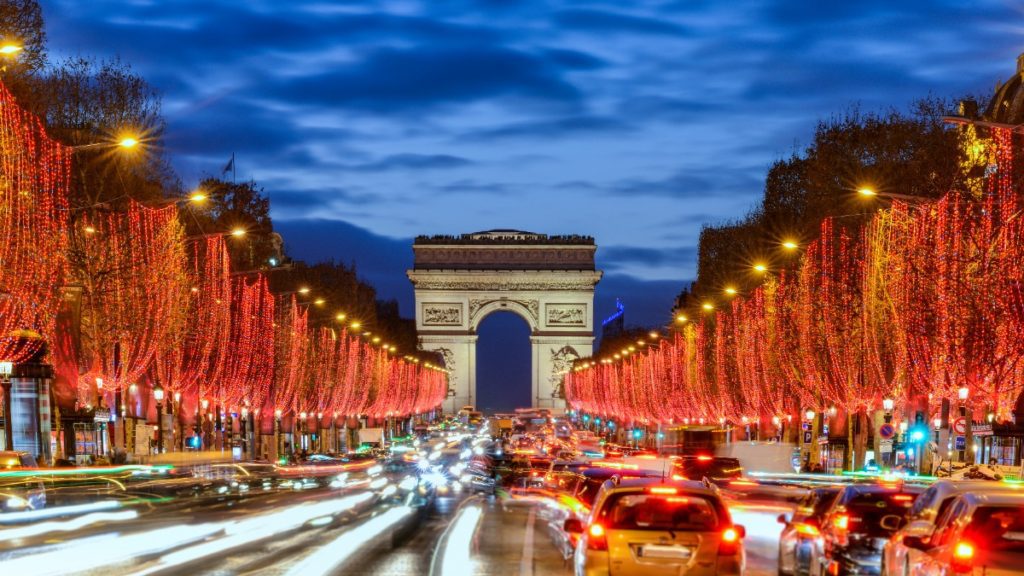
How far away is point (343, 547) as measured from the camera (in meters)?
24.9

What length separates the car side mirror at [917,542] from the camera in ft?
46.6

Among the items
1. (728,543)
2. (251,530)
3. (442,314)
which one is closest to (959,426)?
(251,530)

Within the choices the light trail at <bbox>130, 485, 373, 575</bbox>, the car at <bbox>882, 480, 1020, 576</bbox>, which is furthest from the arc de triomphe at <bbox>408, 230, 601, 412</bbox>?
the car at <bbox>882, 480, 1020, 576</bbox>

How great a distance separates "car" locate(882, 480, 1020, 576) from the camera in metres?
14.7

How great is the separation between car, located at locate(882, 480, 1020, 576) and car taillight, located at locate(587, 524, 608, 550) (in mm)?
2756

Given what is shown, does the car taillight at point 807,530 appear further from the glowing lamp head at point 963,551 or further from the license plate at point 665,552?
the glowing lamp head at point 963,551

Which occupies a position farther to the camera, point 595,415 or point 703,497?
point 595,415

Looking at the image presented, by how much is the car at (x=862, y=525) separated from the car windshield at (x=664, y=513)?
3197mm

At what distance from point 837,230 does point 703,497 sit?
41.8 m

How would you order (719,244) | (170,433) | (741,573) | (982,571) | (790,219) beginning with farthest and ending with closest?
(719,244)
(790,219)
(170,433)
(741,573)
(982,571)

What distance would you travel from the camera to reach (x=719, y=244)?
9775 cm

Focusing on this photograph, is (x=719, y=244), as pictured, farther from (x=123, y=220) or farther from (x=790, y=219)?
(x=123, y=220)

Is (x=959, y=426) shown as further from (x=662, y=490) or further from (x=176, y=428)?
(x=662, y=490)

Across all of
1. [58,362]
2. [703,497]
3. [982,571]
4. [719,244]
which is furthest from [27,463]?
[719,244]
